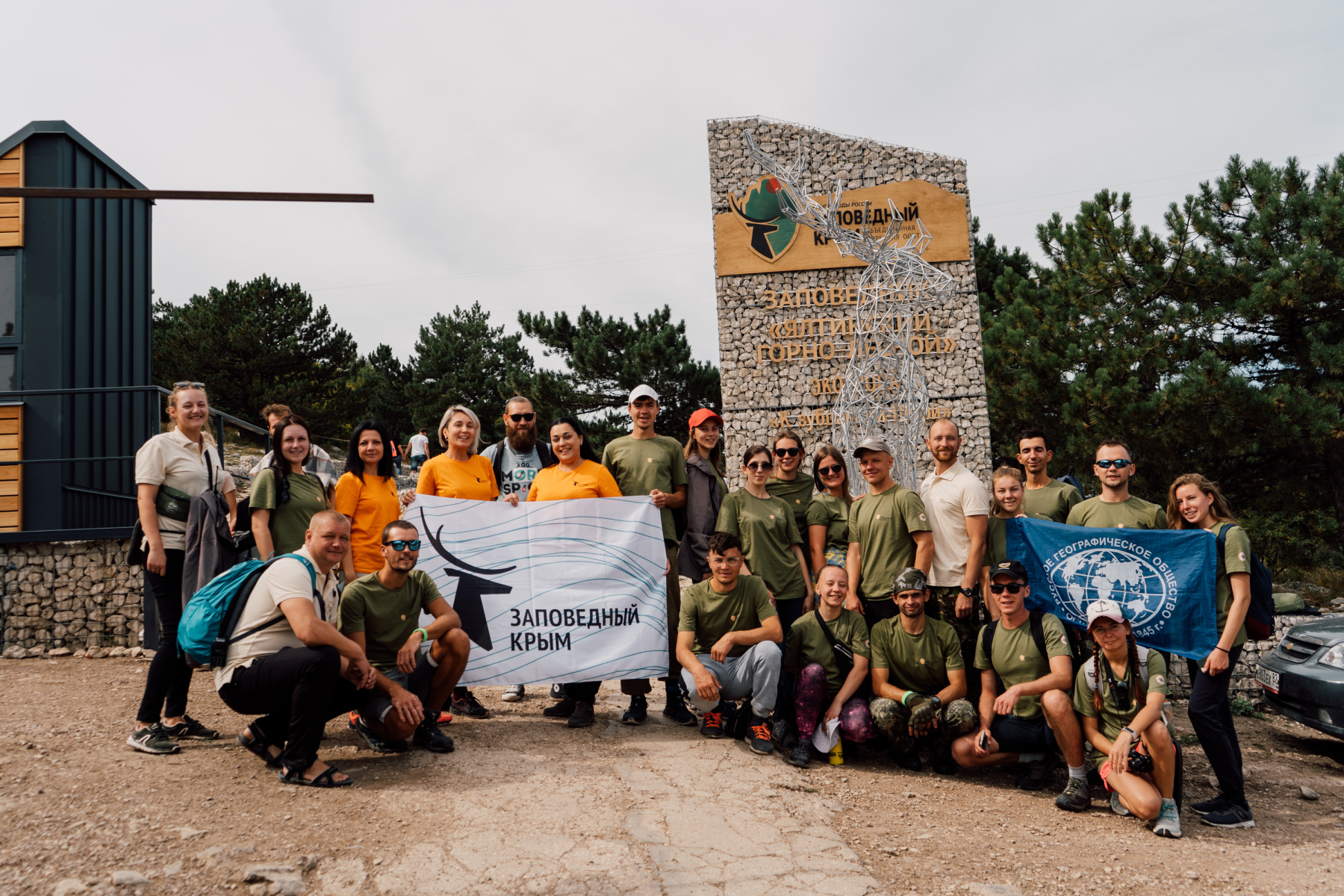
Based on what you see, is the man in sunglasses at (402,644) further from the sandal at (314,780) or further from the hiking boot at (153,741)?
the hiking boot at (153,741)

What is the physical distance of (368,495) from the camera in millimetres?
4863

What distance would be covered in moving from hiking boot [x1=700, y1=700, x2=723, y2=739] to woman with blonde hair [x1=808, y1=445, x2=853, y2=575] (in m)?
1.06

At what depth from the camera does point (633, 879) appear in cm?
313

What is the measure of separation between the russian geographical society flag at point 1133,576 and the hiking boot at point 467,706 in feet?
10.9

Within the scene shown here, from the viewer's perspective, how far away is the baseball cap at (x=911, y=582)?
468cm

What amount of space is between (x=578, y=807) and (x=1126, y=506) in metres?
3.51

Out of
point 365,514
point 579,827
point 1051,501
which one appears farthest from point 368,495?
point 1051,501

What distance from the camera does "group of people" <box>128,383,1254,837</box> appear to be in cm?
411

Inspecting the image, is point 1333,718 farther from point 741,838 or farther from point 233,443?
point 233,443

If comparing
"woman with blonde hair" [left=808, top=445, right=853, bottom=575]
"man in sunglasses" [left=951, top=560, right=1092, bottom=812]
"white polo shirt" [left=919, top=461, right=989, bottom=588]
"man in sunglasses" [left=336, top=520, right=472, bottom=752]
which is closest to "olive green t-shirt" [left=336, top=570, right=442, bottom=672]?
"man in sunglasses" [left=336, top=520, right=472, bottom=752]

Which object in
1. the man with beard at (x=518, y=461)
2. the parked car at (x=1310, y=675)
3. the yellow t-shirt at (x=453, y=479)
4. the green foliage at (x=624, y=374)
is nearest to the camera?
the yellow t-shirt at (x=453, y=479)

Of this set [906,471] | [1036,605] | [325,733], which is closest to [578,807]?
[325,733]

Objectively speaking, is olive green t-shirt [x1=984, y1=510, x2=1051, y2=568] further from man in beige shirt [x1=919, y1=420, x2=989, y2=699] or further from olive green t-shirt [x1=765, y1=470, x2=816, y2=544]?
olive green t-shirt [x1=765, y1=470, x2=816, y2=544]

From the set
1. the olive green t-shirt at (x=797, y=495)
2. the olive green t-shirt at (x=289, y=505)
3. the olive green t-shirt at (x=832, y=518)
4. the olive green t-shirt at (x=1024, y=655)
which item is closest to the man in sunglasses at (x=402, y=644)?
the olive green t-shirt at (x=289, y=505)
